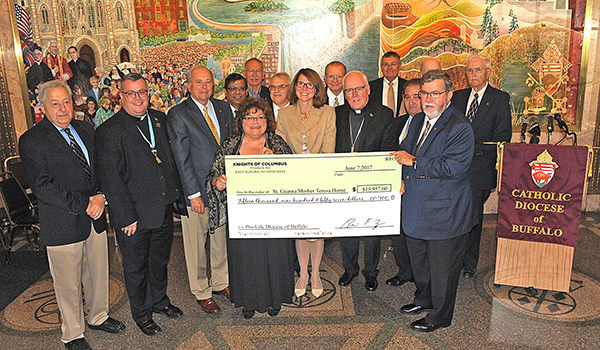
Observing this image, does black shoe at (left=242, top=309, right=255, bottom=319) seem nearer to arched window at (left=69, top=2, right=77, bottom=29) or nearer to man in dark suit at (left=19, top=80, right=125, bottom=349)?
man in dark suit at (left=19, top=80, right=125, bottom=349)

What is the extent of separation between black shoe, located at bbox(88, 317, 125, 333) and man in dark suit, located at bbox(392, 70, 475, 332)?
2.41 m

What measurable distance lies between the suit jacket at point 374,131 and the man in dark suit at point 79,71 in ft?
14.2

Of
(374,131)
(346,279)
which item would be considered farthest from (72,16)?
(346,279)

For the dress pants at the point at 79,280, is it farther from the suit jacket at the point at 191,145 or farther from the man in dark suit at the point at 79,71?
the man in dark suit at the point at 79,71

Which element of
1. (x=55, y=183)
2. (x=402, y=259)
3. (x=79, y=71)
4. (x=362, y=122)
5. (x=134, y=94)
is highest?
(x=79, y=71)

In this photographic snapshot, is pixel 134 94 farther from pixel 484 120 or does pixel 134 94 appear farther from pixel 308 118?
pixel 484 120

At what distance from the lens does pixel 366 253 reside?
13.8ft

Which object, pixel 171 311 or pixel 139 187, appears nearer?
pixel 139 187

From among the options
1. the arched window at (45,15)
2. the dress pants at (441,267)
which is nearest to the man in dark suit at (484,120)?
the dress pants at (441,267)

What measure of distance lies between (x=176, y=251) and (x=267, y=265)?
2.18m

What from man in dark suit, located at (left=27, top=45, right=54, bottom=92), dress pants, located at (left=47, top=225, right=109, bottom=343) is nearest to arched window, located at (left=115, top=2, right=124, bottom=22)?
man in dark suit, located at (left=27, top=45, right=54, bottom=92)

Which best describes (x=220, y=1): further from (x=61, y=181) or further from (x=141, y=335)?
(x=141, y=335)

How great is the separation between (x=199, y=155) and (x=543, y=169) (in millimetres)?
2966

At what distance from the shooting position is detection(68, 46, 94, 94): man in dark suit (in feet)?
20.6
